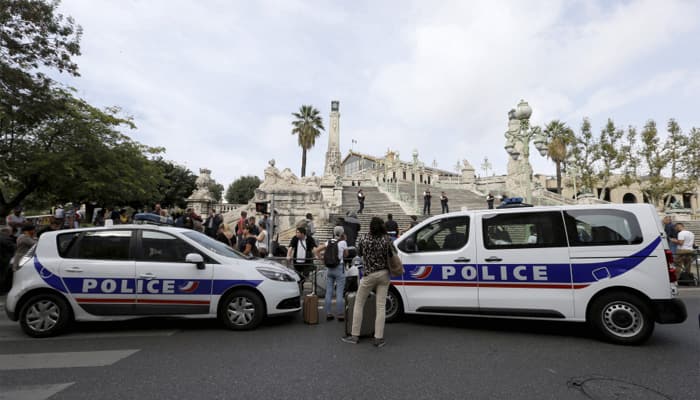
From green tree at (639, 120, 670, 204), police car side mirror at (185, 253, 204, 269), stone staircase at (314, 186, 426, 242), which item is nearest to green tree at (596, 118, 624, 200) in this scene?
green tree at (639, 120, 670, 204)

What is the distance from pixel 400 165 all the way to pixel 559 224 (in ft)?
189

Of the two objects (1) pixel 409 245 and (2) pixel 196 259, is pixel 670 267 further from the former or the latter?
(2) pixel 196 259

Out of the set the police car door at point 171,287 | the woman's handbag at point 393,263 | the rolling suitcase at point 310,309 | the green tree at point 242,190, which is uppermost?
the green tree at point 242,190

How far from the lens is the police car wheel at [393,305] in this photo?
5.99 meters

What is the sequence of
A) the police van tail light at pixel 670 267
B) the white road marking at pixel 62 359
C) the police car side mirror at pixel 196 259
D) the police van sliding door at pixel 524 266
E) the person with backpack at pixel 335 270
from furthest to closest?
the person with backpack at pixel 335 270, the police car side mirror at pixel 196 259, the police van sliding door at pixel 524 266, the police van tail light at pixel 670 267, the white road marking at pixel 62 359

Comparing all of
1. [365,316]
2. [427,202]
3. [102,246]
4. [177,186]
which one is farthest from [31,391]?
[177,186]

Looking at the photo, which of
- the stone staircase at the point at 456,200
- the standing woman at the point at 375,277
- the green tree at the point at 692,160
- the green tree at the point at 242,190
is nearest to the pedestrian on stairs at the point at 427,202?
the stone staircase at the point at 456,200

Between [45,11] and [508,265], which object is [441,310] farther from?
[45,11]

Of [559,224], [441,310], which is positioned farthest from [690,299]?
[441,310]

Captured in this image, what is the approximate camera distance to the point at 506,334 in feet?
17.4

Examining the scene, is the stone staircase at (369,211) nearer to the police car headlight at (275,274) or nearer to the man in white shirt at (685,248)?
the police car headlight at (275,274)

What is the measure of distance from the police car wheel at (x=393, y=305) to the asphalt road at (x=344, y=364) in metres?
0.29

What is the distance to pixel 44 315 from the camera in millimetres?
5363

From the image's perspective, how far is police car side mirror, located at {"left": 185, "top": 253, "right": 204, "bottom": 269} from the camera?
5375 mm
